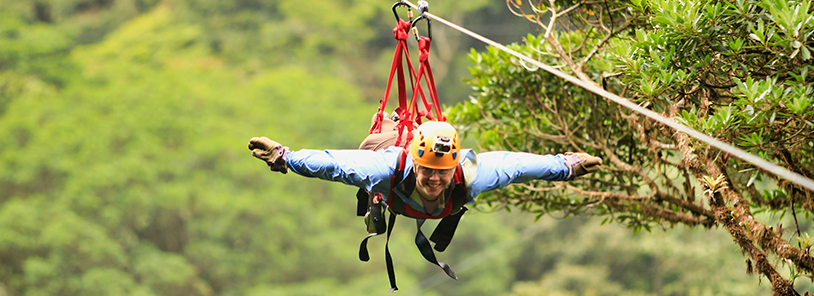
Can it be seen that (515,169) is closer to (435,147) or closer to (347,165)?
(435,147)

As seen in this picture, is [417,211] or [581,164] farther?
[417,211]

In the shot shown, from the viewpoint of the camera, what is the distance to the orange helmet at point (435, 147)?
2441mm

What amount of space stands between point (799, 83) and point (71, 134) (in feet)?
53.6

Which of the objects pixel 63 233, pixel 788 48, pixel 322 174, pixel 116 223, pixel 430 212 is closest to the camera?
pixel 788 48

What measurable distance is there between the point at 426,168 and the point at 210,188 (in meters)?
14.4

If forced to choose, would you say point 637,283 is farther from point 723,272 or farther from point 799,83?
point 799,83

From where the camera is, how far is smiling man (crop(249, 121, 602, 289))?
2457 mm

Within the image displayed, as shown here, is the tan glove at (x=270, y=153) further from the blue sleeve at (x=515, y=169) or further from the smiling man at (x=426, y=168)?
the blue sleeve at (x=515, y=169)

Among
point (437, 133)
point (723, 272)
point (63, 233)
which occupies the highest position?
point (63, 233)

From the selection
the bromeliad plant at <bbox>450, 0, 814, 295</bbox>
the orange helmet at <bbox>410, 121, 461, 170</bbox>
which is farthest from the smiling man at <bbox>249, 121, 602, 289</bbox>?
the bromeliad plant at <bbox>450, 0, 814, 295</bbox>

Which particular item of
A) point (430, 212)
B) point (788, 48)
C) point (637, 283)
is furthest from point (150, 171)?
point (788, 48)

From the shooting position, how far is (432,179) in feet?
8.24

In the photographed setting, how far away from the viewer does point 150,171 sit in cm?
1559

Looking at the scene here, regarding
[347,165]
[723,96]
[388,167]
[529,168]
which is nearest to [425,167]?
[388,167]
